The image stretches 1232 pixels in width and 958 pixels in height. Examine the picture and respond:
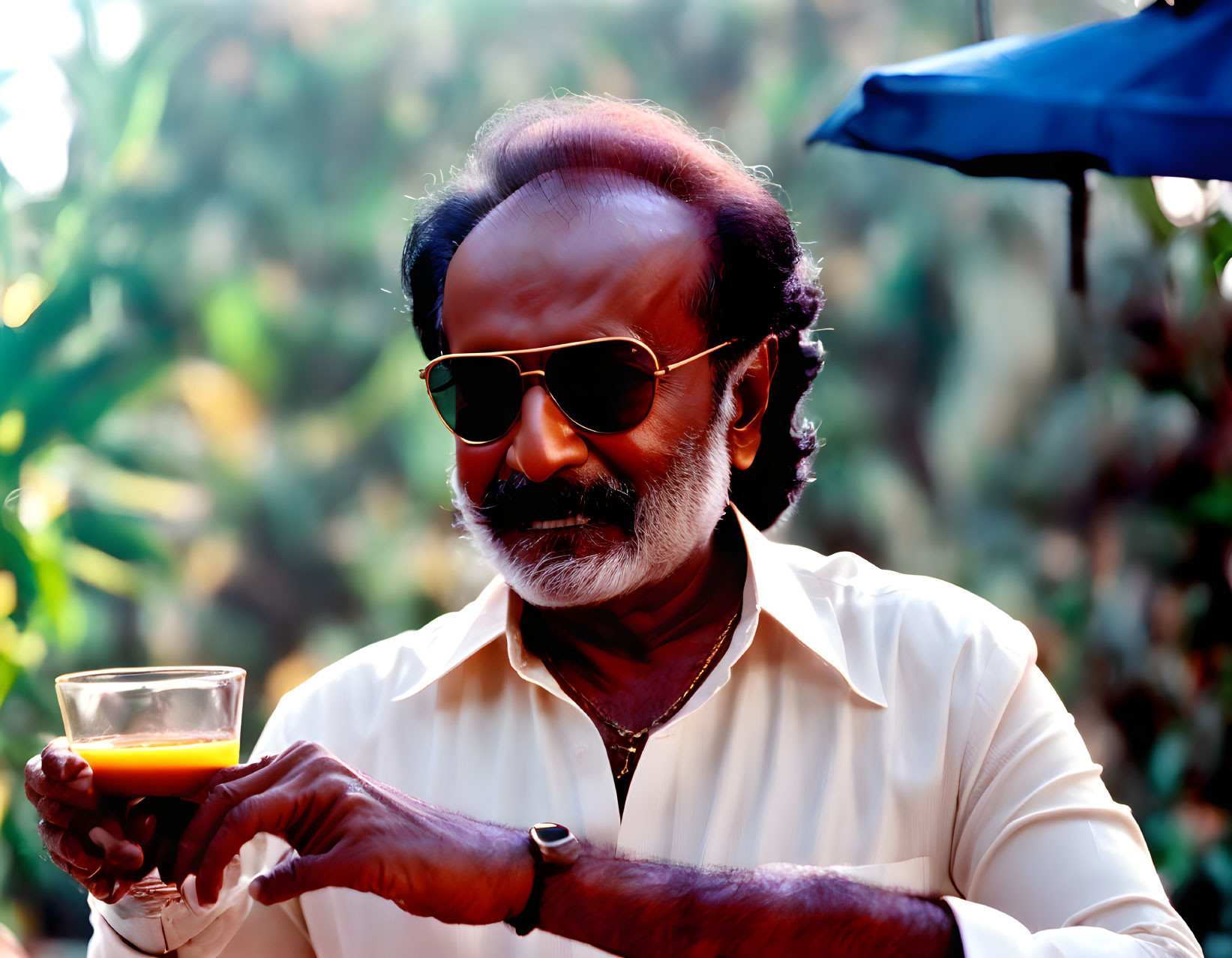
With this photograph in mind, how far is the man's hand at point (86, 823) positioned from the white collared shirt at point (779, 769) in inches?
8.1

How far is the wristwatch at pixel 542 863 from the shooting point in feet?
4.56

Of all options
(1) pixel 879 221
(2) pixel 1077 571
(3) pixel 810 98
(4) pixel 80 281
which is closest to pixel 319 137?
(4) pixel 80 281

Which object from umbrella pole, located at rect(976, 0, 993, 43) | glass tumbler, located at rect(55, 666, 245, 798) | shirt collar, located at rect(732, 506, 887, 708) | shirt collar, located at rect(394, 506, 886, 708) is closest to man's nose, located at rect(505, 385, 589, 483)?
shirt collar, located at rect(394, 506, 886, 708)

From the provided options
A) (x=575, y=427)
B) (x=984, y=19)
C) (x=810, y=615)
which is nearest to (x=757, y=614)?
(x=810, y=615)

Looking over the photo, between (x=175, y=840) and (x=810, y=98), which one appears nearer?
(x=175, y=840)

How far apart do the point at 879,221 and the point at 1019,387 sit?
756 millimetres

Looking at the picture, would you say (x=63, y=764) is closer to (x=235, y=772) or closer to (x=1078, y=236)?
(x=235, y=772)

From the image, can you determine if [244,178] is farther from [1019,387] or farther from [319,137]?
[1019,387]

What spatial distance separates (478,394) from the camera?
1988mm

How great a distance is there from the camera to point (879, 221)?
13.2 feet

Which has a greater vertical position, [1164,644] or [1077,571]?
[1077,571]

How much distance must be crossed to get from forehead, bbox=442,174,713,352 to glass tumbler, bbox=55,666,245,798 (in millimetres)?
801

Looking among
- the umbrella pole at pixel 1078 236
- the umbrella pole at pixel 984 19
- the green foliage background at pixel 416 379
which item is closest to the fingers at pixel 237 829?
the green foliage background at pixel 416 379

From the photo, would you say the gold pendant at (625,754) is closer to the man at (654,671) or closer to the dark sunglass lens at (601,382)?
the man at (654,671)
